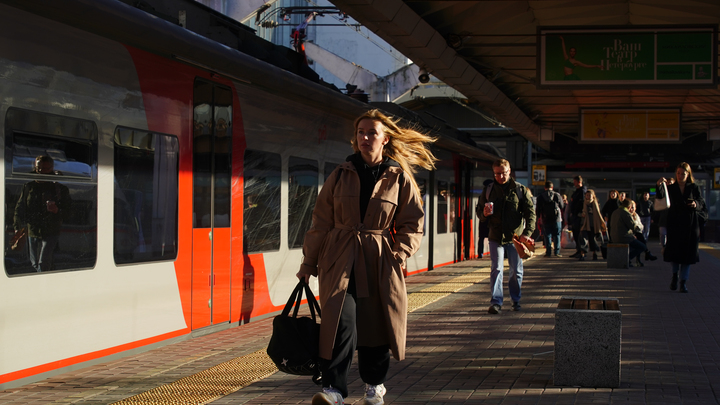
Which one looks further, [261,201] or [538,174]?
[538,174]

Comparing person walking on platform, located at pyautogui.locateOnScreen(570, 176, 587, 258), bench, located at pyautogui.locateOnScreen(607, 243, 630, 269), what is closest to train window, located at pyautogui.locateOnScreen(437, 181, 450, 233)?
bench, located at pyautogui.locateOnScreen(607, 243, 630, 269)

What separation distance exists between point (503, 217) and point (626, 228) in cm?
818

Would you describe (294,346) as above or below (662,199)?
below

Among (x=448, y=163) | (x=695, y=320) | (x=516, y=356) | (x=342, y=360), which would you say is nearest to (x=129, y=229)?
(x=342, y=360)

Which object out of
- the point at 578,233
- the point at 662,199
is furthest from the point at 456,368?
the point at 578,233

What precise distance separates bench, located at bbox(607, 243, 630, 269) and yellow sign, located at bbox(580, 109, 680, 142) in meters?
4.92

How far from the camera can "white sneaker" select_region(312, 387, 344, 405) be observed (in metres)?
4.23

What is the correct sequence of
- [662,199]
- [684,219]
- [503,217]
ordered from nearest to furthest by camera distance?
[503,217] → [684,219] → [662,199]

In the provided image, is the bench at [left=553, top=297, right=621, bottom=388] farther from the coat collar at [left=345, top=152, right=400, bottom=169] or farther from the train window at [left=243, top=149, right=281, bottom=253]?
the train window at [left=243, top=149, right=281, bottom=253]

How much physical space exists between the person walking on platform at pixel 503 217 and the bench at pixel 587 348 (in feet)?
10.9

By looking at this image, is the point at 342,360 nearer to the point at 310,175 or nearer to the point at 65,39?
the point at 65,39

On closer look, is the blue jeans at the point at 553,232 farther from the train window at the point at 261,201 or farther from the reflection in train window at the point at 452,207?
the train window at the point at 261,201

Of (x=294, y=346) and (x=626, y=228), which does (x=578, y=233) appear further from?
(x=294, y=346)

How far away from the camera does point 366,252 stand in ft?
14.6
